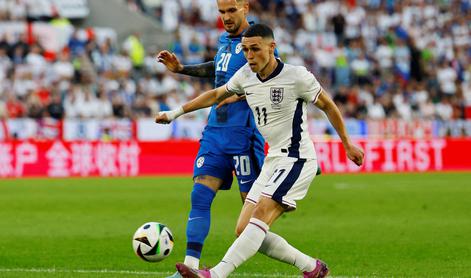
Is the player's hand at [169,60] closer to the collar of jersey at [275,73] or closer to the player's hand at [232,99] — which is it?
the player's hand at [232,99]

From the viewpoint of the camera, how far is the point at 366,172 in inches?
1088

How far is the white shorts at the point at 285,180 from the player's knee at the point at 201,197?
681 millimetres

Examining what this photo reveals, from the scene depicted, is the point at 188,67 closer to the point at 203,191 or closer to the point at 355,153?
the point at 203,191

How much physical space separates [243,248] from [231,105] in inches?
72.9

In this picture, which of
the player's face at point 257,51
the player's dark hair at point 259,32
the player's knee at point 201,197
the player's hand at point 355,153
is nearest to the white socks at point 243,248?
the player's hand at point 355,153

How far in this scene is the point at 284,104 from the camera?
8.38 metres

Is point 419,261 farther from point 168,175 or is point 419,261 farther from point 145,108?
point 145,108

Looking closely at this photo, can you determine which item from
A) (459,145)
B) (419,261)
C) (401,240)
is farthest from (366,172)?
(419,261)

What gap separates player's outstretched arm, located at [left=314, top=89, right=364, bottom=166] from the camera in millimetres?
8320

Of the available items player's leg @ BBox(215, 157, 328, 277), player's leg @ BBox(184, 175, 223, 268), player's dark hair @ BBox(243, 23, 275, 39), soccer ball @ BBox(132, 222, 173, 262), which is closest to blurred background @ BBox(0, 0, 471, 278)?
soccer ball @ BBox(132, 222, 173, 262)

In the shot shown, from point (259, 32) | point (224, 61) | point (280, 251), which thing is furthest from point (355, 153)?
point (224, 61)

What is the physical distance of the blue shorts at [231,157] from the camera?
9359 millimetres

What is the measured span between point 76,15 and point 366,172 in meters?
10.3

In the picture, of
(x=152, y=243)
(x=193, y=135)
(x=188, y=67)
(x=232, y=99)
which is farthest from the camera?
(x=193, y=135)
